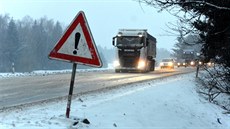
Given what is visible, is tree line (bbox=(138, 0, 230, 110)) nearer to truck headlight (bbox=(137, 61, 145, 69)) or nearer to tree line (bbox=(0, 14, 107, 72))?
truck headlight (bbox=(137, 61, 145, 69))

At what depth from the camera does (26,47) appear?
360 feet

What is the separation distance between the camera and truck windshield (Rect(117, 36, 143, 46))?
124 feet

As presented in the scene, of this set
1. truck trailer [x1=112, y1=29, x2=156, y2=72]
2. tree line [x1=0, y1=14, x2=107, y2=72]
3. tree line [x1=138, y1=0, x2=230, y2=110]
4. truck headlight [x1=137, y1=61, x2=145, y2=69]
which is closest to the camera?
tree line [x1=138, y1=0, x2=230, y2=110]

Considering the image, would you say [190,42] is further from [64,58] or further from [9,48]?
[9,48]

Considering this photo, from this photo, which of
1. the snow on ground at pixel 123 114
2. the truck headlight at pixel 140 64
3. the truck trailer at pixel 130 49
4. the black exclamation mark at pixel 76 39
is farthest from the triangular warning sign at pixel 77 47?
the truck headlight at pixel 140 64

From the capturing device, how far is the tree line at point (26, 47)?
101m

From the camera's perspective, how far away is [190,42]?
9734 millimetres

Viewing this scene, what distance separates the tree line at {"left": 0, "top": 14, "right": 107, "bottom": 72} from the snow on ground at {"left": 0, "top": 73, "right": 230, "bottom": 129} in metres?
81.3

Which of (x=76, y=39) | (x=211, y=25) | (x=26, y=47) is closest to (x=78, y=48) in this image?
(x=76, y=39)

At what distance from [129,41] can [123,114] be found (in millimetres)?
27643

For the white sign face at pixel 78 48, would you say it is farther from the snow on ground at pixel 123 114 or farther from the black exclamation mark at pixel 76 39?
the snow on ground at pixel 123 114

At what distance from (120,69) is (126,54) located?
5.31 ft

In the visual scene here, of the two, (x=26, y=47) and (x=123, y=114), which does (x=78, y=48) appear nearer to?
(x=123, y=114)

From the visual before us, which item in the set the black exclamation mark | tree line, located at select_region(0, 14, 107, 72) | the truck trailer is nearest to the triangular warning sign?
the black exclamation mark
